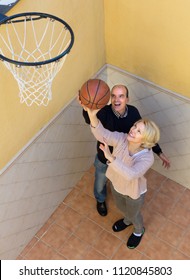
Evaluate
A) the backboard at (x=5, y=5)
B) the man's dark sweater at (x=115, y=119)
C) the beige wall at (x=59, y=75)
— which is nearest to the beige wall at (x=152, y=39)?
the beige wall at (x=59, y=75)

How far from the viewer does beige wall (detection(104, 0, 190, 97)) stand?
303 centimetres

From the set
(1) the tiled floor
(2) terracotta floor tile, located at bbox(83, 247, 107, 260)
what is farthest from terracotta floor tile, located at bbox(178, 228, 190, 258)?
(2) terracotta floor tile, located at bbox(83, 247, 107, 260)

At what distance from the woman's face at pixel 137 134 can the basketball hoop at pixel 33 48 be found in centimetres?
66

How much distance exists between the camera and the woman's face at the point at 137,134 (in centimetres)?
272

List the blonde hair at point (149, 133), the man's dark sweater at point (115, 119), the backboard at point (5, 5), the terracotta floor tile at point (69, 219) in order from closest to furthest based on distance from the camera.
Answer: the backboard at point (5, 5)
the blonde hair at point (149, 133)
the man's dark sweater at point (115, 119)
the terracotta floor tile at point (69, 219)

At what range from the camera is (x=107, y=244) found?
150 inches

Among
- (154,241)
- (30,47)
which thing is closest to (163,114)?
(154,241)

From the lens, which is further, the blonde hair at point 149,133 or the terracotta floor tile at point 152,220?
the terracotta floor tile at point 152,220

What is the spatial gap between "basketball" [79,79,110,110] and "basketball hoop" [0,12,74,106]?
0.84 ft

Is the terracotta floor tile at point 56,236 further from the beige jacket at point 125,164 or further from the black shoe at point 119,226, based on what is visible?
the beige jacket at point 125,164

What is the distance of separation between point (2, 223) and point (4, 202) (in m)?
0.22

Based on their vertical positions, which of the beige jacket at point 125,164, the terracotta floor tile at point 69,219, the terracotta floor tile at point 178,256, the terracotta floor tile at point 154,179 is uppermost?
the beige jacket at point 125,164

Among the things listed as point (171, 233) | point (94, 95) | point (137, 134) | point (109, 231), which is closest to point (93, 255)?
point (109, 231)

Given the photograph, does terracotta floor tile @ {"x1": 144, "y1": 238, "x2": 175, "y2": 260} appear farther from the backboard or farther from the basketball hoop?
the backboard
